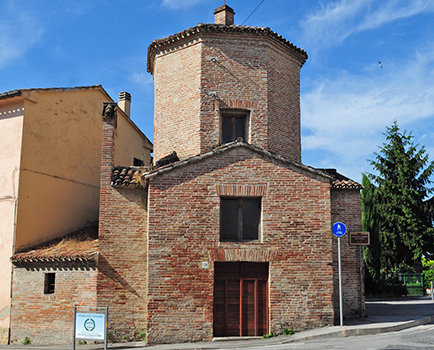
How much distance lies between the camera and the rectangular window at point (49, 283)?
43.0 ft

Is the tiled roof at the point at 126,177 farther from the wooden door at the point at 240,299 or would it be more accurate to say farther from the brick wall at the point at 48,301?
the wooden door at the point at 240,299

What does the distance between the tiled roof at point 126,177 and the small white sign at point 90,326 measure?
412cm

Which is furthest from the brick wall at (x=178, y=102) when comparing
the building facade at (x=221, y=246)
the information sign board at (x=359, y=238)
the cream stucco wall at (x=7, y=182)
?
the information sign board at (x=359, y=238)

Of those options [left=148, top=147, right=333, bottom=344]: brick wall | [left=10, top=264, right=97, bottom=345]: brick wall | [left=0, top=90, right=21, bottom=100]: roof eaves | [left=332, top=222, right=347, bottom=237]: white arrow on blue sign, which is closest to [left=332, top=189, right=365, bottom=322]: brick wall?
[left=332, top=222, right=347, bottom=237]: white arrow on blue sign

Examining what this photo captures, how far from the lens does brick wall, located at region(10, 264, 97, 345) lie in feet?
41.0

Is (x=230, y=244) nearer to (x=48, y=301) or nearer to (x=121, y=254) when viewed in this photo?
(x=121, y=254)

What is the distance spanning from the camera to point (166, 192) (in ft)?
39.6

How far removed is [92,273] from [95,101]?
8.93 metres

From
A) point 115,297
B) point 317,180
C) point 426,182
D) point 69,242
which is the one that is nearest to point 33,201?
point 69,242

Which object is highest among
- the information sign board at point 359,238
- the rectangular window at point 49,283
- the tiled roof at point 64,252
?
the information sign board at point 359,238

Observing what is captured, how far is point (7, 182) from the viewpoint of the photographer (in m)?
14.1

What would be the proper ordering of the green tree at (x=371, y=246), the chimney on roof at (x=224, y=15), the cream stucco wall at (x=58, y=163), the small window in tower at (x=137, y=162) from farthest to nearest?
the green tree at (x=371, y=246)
the small window in tower at (x=137, y=162)
the chimney on roof at (x=224, y=15)
the cream stucco wall at (x=58, y=163)

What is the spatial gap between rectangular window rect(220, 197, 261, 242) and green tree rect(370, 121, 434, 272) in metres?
21.3

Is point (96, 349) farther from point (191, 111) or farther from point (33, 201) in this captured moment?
point (191, 111)
